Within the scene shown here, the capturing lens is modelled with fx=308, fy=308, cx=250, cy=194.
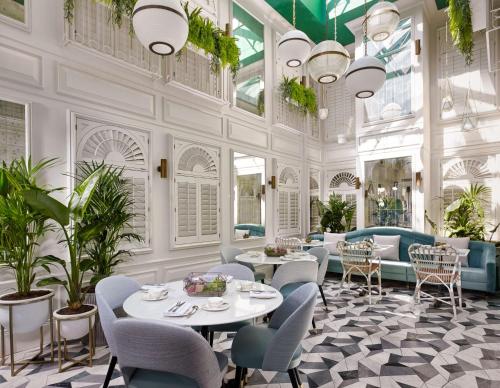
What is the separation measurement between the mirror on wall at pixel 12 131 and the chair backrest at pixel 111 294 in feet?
5.68

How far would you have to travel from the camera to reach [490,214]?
599cm

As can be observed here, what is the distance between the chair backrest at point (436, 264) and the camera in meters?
4.08

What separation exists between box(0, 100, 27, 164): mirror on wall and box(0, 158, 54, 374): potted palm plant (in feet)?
1.20

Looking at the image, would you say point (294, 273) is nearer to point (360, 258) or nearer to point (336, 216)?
point (360, 258)

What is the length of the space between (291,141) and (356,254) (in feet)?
10.3

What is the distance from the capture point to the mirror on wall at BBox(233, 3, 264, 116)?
578 centimetres

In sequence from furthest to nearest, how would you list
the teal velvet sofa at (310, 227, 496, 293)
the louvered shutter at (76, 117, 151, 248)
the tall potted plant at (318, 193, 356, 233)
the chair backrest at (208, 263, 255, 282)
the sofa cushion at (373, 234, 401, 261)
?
the tall potted plant at (318, 193, 356, 233)
the sofa cushion at (373, 234, 401, 261)
the teal velvet sofa at (310, 227, 496, 293)
the louvered shutter at (76, 117, 151, 248)
the chair backrest at (208, 263, 255, 282)

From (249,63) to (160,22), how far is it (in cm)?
429

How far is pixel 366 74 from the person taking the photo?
8.68 ft

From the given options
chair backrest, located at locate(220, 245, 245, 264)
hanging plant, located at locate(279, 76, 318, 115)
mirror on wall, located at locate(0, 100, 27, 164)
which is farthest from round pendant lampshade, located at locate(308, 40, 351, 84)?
hanging plant, located at locate(279, 76, 318, 115)

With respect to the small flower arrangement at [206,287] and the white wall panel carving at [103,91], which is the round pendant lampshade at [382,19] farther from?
the white wall panel carving at [103,91]

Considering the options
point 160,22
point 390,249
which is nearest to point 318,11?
point 390,249

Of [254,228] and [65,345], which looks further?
[254,228]

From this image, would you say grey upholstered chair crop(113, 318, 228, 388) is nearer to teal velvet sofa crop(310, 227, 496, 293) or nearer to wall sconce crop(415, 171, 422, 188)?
teal velvet sofa crop(310, 227, 496, 293)
